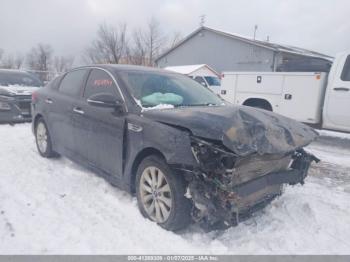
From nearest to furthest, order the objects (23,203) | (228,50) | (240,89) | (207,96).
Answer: (23,203), (207,96), (240,89), (228,50)

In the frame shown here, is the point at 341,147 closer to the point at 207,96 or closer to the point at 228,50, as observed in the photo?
the point at 207,96

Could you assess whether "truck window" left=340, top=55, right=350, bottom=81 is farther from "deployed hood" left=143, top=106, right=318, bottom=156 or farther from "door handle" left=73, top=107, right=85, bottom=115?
"door handle" left=73, top=107, right=85, bottom=115

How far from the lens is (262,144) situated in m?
2.61

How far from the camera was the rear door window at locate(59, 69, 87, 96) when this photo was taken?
433 centimetres

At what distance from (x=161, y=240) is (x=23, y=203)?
1.81m

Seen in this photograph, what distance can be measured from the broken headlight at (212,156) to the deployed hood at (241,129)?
0.22ft

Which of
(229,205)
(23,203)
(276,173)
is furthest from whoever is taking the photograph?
(23,203)

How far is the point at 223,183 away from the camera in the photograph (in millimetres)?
2508

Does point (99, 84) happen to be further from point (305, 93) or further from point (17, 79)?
point (17, 79)

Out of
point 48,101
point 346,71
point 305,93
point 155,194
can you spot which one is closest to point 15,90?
point 48,101

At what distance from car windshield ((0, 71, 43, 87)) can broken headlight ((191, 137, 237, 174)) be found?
7893 mm

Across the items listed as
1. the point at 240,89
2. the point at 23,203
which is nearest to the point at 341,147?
the point at 240,89

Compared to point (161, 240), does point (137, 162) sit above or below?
above

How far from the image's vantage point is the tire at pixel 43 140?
5.10 metres
